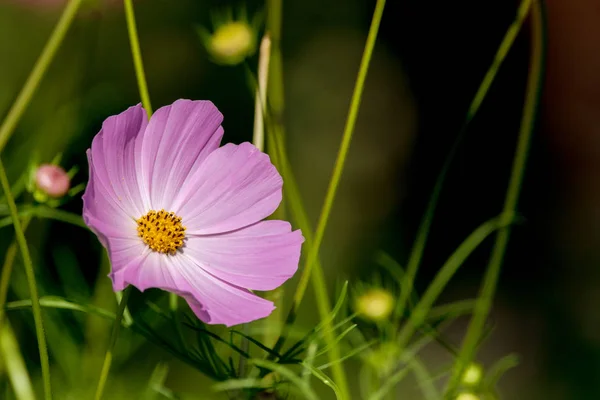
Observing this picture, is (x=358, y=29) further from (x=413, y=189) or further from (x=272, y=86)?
(x=272, y=86)

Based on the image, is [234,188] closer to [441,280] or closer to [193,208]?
[193,208]

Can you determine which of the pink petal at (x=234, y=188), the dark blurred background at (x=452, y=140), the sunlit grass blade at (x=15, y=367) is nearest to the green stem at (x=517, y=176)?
the pink petal at (x=234, y=188)

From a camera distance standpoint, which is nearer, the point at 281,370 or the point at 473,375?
the point at 281,370

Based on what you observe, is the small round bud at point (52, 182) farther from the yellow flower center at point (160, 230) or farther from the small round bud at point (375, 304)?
the small round bud at point (375, 304)

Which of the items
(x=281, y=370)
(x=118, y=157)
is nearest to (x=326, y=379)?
(x=281, y=370)

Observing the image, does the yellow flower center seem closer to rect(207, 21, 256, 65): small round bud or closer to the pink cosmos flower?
the pink cosmos flower

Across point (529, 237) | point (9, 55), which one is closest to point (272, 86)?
point (9, 55)

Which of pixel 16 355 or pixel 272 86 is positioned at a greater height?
pixel 272 86
